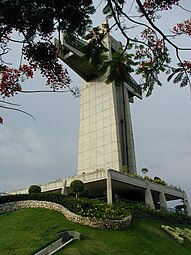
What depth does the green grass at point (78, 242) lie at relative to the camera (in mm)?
14258

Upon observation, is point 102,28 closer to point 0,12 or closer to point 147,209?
point 0,12

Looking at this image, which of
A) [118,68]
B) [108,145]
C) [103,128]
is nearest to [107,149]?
[108,145]

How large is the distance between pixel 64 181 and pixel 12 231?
12.0m

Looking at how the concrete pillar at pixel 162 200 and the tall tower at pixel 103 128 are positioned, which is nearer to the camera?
the concrete pillar at pixel 162 200

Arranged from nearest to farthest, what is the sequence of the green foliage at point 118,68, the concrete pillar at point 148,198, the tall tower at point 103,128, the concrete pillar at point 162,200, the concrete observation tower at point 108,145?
the green foliage at point 118,68 → the concrete pillar at point 148,198 → the concrete observation tower at point 108,145 → the concrete pillar at point 162,200 → the tall tower at point 103,128

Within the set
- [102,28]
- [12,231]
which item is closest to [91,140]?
[12,231]

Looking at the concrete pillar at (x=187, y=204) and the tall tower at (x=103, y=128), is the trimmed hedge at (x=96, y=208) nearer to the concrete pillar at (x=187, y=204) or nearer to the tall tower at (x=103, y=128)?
the concrete pillar at (x=187, y=204)

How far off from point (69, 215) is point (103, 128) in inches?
566

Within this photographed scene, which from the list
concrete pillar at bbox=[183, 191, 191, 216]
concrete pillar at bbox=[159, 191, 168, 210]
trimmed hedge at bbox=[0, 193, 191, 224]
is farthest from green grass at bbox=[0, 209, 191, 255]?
concrete pillar at bbox=[183, 191, 191, 216]

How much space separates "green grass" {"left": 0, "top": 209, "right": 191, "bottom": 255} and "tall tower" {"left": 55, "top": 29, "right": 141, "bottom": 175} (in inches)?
423

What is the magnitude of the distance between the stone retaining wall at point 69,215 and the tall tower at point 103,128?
33.2 ft

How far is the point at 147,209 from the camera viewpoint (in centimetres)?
2320

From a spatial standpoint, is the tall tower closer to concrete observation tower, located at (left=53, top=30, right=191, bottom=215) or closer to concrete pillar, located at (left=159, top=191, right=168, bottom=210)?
concrete observation tower, located at (left=53, top=30, right=191, bottom=215)

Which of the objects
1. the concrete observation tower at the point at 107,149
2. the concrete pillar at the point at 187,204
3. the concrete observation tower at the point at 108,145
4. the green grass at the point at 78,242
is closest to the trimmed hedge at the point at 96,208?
the green grass at the point at 78,242
